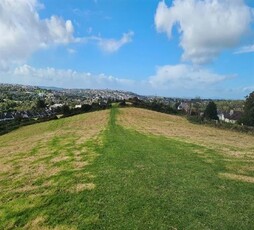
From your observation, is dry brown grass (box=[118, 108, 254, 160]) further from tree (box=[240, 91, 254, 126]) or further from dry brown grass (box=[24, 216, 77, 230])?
tree (box=[240, 91, 254, 126])

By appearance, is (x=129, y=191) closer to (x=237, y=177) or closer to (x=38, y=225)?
(x=38, y=225)

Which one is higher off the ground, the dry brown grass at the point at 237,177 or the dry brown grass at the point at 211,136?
the dry brown grass at the point at 237,177

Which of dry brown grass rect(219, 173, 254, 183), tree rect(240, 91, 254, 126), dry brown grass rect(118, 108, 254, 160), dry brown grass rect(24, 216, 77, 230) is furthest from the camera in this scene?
tree rect(240, 91, 254, 126)

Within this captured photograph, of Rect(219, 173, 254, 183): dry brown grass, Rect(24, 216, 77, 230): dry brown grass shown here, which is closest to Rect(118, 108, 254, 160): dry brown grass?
Rect(219, 173, 254, 183): dry brown grass

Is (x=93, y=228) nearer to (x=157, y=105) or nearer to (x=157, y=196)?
(x=157, y=196)

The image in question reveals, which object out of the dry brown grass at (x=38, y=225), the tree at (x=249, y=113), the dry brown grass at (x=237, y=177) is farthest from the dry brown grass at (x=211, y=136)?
the tree at (x=249, y=113)

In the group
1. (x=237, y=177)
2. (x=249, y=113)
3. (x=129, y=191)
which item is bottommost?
(x=249, y=113)

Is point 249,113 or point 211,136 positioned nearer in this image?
point 211,136

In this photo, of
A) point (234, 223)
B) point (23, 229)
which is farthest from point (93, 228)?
point (234, 223)

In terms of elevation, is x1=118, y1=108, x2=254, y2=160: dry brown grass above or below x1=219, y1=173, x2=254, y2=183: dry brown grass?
below

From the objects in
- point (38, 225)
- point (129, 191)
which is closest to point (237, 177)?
point (129, 191)

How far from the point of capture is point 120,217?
39.1ft

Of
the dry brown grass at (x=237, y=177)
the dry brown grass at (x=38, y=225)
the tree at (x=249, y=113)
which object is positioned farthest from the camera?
the tree at (x=249, y=113)

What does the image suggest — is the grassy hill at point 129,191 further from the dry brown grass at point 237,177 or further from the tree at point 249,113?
the tree at point 249,113
